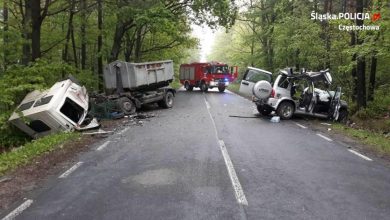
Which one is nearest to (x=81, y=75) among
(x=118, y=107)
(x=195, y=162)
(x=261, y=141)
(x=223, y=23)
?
(x=118, y=107)

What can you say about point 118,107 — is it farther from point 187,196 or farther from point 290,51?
point 290,51

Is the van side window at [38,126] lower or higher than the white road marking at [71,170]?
higher

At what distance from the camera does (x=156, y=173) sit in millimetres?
8320

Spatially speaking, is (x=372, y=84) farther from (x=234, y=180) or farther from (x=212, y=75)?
(x=212, y=75)

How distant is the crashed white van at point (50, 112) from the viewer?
43.8ft

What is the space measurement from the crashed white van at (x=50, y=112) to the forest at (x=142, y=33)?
0.53 metres

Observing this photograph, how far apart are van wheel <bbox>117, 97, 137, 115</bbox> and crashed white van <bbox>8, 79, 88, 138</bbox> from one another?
3596 millimetres

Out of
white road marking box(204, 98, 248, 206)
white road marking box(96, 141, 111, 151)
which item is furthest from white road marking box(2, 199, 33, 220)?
white road marking box(96, 141, 111, 151)

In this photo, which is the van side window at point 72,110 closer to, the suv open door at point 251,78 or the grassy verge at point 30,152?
the grassy verge at point 30,152

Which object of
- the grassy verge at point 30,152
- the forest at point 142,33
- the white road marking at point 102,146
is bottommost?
the white road marking at point 102,146

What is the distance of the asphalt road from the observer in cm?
607

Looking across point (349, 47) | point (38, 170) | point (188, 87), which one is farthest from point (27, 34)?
point (188, 87)

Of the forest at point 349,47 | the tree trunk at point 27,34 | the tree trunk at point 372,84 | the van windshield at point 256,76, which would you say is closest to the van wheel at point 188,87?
the forest at point 349,47

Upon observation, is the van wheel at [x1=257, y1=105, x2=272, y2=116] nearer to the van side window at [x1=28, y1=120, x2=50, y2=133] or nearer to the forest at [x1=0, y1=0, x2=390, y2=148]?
the forest at [x1=0, y1=0, x2=390, y2=148]
